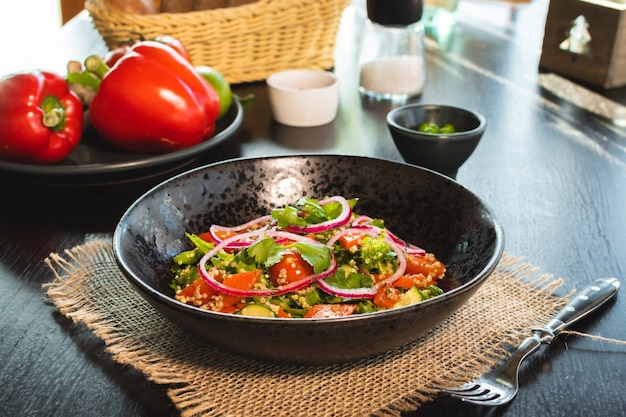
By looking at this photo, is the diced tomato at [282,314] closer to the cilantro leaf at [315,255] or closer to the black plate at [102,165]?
the cilantro leaf at [315,255]

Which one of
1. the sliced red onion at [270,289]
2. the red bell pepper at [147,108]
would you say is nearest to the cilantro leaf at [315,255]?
the sliced red onion at [270,289]

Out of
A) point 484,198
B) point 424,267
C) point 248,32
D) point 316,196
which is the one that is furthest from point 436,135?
point 248,32

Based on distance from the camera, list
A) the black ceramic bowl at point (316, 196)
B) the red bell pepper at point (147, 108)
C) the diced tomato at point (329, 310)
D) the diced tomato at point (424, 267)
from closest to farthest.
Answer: the black ceramic bowl at point (316, 196) < the diced tomato at point (329, 310) < the diced tomato at point (424, 267) < the red bell pepper at point (147, 108)

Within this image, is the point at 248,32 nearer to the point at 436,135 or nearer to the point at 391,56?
the point at 391,56

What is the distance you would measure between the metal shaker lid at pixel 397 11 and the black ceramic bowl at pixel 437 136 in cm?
47

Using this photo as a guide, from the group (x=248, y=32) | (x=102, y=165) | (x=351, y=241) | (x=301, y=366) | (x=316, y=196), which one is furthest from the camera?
(x=248, y=32)

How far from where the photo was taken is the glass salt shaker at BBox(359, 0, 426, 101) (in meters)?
1.94

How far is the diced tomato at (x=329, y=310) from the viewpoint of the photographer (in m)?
0.89

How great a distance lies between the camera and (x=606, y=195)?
1430 mm

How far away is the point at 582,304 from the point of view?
1.01 meters

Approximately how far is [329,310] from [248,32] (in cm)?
126

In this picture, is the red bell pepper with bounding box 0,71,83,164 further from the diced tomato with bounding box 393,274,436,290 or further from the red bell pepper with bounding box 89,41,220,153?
the diced tomato with bounding box 393,274,436,290

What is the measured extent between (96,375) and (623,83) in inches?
71.5

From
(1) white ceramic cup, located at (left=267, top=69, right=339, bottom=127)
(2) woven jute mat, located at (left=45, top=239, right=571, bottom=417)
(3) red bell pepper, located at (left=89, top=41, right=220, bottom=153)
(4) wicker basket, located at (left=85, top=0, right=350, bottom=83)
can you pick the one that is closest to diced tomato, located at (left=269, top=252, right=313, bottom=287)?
(2) woven jute mat, located at (left=45, top=239, right=571, bottom=417)
